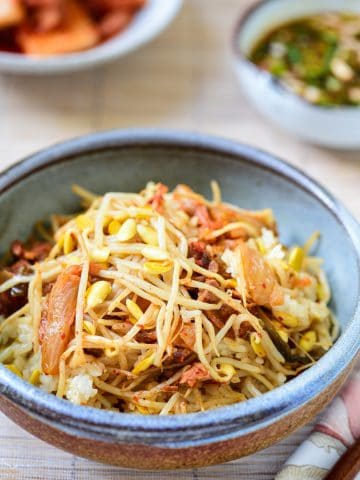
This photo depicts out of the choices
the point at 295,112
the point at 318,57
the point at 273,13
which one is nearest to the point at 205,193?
the point at 295,112

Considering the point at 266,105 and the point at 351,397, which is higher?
the point at 266,105

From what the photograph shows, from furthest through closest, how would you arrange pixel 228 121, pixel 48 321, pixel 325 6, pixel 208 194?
pixel 325 6 → pixel 228 121 → pixel 208 194 → pixel 48 321

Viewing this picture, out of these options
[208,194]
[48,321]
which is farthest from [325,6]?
[48,321]

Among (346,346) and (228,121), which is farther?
(228,121)

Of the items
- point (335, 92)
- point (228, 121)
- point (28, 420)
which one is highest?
point (335, 92)

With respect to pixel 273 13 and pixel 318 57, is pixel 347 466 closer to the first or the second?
pixel 318 57

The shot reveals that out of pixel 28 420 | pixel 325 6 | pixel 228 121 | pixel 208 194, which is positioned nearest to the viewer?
pixel 28 420

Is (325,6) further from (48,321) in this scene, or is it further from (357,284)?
(48,321)
